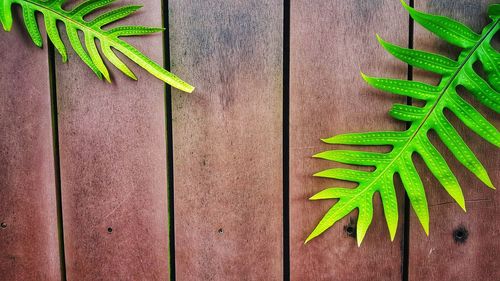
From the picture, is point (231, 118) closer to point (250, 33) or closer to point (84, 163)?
point (250, 33)

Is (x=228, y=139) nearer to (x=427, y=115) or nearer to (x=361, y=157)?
(x=361, y=157)

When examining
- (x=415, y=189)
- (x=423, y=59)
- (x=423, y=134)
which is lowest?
(x=415, y=189)

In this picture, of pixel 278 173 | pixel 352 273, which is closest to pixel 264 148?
pixel 278 173

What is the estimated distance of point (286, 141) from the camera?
82cm

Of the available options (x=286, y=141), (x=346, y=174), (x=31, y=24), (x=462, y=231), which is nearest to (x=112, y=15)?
(x=31, y=24)

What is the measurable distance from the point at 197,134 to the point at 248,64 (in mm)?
172

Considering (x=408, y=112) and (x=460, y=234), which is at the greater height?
(x=408, y=112)

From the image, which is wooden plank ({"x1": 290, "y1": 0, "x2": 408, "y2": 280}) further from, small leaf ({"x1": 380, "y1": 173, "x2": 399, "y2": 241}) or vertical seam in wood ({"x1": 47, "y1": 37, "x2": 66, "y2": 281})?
vertical seam in wood ({"x1": 47, "y1": 37, "x2": 66, "y2": 281})

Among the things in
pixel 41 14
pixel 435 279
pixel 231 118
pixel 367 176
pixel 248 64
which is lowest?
pixel 435 279

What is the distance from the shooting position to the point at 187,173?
2.73ft

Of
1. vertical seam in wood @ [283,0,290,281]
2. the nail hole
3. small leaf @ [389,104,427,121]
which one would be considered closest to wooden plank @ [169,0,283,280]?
vertical seam in wood @ [283,0,290,281]

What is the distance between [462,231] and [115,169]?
716mm

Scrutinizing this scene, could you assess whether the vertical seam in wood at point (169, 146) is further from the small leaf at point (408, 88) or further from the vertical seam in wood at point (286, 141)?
the small leaf at point (408, 88)

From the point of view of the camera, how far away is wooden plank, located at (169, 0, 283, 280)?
2.64 ft
